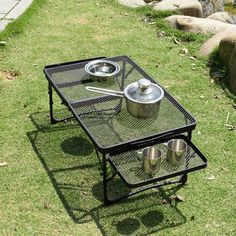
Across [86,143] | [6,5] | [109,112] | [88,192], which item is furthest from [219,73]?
[6,5]

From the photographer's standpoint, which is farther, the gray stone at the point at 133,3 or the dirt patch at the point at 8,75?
the gray stone at the point at 133,3

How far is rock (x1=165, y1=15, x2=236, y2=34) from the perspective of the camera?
26.9ft

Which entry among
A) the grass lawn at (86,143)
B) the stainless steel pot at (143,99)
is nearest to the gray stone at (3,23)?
the grass lawn at (86,143)

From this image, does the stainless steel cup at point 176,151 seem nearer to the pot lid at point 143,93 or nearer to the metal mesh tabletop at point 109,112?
the metal mesh tabletop at point 109,112

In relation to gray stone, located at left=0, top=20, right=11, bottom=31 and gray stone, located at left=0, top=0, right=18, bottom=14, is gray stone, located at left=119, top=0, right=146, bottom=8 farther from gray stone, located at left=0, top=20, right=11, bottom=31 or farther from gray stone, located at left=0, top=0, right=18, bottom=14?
gray stone, located at left=0, top=20, right=11, bottom=31

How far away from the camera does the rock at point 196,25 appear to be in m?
8.20

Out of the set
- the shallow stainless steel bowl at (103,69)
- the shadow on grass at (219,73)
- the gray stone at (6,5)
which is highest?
the shallow stainless steel bowl at (103,69)

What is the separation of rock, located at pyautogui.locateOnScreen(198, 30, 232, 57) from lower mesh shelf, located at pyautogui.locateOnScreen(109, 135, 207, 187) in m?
3.03

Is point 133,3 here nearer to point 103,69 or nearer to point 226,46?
point 226,46

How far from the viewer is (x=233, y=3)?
39.0ft

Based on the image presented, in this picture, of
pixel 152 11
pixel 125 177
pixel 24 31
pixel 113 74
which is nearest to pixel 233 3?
pixel 152 11

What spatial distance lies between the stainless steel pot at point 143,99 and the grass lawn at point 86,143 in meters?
0.77

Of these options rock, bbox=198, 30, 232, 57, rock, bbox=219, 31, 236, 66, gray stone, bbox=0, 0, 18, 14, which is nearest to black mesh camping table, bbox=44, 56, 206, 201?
rock, bbox=219, 31, 236, 66

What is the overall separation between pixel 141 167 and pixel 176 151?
0.34m
